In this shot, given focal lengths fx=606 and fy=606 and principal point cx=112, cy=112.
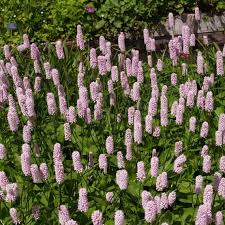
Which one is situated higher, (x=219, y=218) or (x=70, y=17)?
(x=70, y=17)

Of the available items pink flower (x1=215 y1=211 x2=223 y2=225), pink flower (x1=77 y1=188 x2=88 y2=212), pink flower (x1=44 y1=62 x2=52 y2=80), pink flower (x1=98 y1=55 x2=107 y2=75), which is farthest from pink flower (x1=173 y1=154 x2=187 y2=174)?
pink flower (x1=44 y1=62 x2=52 y2=80)

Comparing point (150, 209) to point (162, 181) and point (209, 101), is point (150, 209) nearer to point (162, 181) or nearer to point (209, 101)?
point (162, 181)

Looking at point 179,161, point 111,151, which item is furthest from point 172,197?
point 111,151

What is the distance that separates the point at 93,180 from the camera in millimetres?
4109

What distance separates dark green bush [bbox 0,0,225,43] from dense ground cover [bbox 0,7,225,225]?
4.16 feet

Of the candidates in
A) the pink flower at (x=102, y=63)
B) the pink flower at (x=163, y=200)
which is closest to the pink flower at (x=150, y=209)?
the pink flower at (x=163, y=200)

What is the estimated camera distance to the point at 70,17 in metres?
6.74

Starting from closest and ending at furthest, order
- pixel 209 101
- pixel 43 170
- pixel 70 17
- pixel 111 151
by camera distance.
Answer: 1. pixel 43 170
2. pixel 111 151
3. pixel 209 101
4. pixel 70 17

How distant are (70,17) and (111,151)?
331 centimetres

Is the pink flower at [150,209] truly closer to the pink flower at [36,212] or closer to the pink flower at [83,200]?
the pink flower at [83,200]

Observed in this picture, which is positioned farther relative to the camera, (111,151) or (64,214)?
(111,151)

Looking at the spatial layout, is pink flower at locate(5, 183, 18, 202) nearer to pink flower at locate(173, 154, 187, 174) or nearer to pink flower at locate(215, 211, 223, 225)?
pink flower at locate(173, 154, 187, 174)

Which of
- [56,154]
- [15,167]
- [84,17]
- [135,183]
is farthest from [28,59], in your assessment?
[56,154]

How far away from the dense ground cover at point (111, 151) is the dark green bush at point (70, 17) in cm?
127
